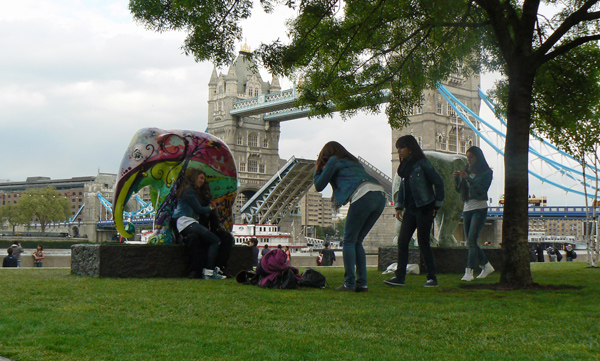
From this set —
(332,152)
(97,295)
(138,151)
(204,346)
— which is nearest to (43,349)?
(204,346)

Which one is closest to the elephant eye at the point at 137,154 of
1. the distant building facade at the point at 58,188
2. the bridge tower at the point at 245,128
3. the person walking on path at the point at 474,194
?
the person walking on path at the point at 474,194

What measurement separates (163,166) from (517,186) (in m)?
4.09

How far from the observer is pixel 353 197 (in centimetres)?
537

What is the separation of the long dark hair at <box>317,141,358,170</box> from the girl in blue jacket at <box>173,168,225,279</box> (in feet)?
5.81

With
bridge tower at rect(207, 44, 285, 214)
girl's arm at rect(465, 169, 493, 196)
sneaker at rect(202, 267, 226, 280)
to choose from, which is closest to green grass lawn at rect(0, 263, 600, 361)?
sneaker at rect(202, 267, 226, 280)

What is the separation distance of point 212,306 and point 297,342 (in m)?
1.31

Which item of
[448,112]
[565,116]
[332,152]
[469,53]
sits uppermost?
[448,112]

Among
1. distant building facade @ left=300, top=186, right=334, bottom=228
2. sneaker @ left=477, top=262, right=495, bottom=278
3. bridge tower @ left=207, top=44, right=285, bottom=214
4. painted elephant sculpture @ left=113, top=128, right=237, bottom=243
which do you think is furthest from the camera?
distant building facade @ left=300, top=186, right=334, bottom=228

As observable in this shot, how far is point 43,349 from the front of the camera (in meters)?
2.90

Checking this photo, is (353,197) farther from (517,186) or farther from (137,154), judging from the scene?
(137,154)

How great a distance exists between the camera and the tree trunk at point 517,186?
19.1 ft

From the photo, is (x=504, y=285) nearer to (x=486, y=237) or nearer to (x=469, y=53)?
(x=469, y=53)

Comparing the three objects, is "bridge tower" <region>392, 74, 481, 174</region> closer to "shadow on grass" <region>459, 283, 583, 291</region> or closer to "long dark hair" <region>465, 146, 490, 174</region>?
"long dark hair" <region>465, 146, 490, 174</region>

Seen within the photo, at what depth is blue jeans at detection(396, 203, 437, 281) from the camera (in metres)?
5.83
